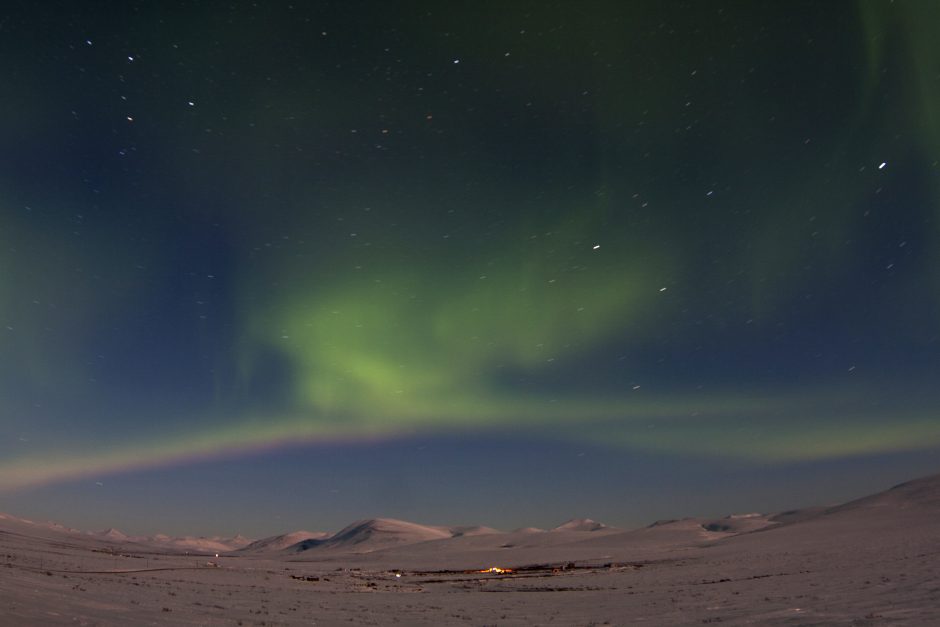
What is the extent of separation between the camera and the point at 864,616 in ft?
54.0

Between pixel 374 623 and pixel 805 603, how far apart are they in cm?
1625

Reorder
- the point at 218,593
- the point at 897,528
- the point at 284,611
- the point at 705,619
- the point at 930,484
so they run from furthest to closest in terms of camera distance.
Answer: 1. the point at 930,484
2. the point at 897,528
3. the point at 218,593
4. the point at 284,611
5. the point at 705,619

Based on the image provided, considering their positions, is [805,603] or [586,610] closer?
[805,603]

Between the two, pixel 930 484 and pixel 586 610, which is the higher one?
pixel 930 484

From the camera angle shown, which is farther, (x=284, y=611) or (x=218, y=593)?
(x=218, y=593)

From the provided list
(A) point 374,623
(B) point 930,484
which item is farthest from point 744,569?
(B) point 930,484

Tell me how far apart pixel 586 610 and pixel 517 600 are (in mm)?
7754

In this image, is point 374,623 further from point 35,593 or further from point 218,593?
point 218,593

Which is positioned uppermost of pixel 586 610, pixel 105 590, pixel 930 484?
pixel 930 484

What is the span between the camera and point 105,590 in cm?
2697

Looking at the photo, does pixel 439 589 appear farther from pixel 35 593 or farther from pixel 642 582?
pixel 35 593

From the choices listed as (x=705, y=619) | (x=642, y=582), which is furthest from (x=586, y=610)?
(x=642, y=582)

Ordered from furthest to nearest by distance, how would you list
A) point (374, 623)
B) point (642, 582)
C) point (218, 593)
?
point (642, 582) → point (218, 593) → point (374, 623)

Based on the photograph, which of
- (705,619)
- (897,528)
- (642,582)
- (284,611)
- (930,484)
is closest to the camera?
(705,619)
